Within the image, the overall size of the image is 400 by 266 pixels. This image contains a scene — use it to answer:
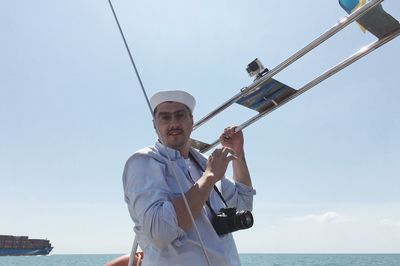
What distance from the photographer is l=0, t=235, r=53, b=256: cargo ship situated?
86.2m

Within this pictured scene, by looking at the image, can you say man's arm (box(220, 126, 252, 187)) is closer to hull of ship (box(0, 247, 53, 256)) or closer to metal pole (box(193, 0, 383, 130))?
metal pole (box(193, 0, 383, 130))

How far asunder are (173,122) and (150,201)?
1.97ft

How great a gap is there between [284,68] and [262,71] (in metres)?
0.23

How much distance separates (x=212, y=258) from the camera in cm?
215

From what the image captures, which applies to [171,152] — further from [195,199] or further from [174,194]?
[195,199]

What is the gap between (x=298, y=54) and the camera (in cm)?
216

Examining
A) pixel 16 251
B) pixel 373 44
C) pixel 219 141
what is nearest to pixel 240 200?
pixel 219 141

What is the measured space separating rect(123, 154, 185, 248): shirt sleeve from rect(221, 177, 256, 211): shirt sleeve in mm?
836

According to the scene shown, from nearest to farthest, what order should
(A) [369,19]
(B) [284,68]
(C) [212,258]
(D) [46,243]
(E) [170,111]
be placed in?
Result: (A) [369,19] → (C) [212,258] → (B) [284,68] → (E) [170,111] → (D) [46,243]

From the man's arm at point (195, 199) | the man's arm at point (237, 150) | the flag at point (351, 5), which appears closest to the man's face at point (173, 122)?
the man's arm at point (195, 199)

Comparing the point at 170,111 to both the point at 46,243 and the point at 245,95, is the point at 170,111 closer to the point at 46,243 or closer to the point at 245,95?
the point at 245,95

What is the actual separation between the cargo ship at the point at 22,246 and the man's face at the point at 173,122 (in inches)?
3756

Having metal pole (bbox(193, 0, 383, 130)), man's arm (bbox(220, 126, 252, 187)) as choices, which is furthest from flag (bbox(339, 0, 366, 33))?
man's arm (bbox(220, 126, 252, 187))

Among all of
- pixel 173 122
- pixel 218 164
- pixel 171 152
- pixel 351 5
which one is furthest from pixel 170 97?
pixel 351 5
